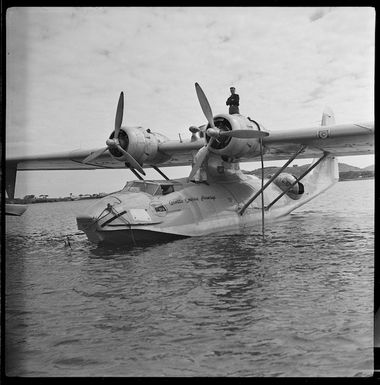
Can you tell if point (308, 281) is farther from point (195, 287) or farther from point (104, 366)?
point (104, 366)

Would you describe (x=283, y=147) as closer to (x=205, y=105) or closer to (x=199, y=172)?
(x=199, y=172)

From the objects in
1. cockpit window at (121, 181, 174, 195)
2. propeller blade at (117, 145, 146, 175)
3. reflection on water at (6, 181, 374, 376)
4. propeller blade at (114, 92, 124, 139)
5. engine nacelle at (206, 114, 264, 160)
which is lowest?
reflection on water at (6, 181, 374, 376)

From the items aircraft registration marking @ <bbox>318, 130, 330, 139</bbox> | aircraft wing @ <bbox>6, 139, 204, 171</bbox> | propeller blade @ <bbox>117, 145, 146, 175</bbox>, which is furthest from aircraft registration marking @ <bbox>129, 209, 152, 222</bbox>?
aircraft registration marking @ <bbox>318, 130, 330, 139</bbox>

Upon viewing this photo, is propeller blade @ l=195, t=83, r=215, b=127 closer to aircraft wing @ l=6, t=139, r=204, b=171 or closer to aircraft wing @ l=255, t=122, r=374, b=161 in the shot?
aircraft wing @ l=6, t=139, r=204, b=171

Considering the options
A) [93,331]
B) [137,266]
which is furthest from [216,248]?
[93,331]

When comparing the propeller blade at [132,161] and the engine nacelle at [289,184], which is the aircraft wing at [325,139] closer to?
the engine nacelle at [289,184]

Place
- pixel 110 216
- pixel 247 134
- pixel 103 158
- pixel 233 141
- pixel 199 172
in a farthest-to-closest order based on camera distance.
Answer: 1. pixel 103 158
2. pixel 199 172
3. pixel 233 141
4. pixel 247 134
5. pixel 110 216

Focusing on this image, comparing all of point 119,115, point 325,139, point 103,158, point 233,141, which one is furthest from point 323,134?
point 103,158

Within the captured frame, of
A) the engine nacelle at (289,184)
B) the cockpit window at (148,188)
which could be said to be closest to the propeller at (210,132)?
the cockpit window at (148,188)
